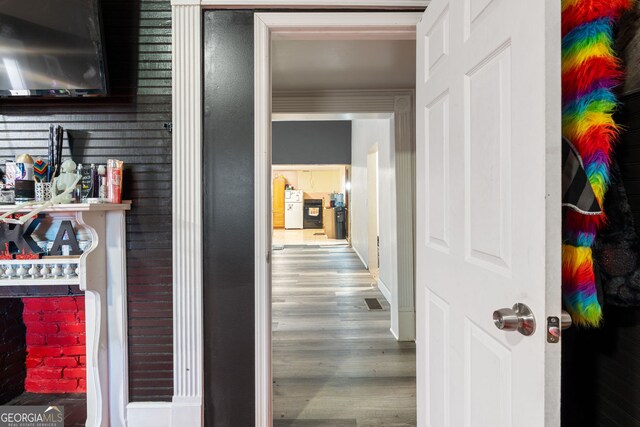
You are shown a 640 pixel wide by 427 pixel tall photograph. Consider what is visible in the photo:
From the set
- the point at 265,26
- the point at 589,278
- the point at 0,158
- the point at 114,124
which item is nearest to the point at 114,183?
the point at 114,124


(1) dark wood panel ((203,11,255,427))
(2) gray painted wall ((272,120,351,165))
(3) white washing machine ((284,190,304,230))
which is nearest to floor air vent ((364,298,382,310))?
(1) dark wood panel ((203,11,255,427))

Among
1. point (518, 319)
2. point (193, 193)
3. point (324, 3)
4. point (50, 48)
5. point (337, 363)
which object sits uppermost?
point (324, 3)

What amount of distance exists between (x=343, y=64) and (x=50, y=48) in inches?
71.4

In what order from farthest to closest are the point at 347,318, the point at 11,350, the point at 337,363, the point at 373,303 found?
1. the point at 373,303
2. the point at 347,318
3. the point at 337,363
4. the point at 11,350

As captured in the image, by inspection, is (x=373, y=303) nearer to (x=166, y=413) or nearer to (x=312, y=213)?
(x=166, y=413)

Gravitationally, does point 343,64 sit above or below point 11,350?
above

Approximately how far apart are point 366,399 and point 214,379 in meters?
0.99

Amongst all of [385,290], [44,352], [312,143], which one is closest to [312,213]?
[312,143]

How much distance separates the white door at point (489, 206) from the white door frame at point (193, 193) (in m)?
0.69

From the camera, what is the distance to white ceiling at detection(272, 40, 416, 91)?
231cm

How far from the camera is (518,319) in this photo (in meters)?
0.76

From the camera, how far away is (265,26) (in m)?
1.60

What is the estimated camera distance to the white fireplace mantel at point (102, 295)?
1.43 meters

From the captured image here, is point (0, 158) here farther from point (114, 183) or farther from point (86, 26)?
point (86, 26)
